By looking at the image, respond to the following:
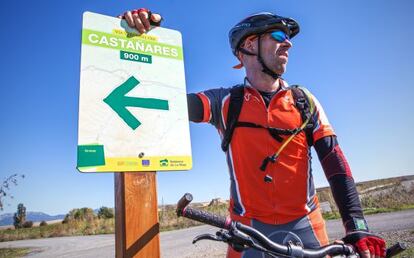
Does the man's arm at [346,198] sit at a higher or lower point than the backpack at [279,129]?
lower

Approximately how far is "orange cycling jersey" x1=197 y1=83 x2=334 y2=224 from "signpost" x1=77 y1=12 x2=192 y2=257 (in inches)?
23.5

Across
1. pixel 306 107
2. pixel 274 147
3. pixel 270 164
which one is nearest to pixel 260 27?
pixel 306 107

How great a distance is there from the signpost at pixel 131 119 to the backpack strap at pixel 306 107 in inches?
43.1

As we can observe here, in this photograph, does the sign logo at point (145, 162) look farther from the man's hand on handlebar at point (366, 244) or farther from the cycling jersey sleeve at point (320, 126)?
the cycling jersey sleeve at point (320, 126)

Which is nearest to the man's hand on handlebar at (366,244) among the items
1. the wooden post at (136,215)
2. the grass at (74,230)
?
the wooden post at (136,215)

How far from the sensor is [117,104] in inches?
75.9

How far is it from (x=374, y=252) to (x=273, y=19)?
86.8 inches

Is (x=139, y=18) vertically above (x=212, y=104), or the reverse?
(x=139, y=18)

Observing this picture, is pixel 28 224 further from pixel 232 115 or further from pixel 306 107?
pixel 306 107

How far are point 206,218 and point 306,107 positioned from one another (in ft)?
5.61

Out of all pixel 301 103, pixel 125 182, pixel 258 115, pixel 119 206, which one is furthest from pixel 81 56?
pixel 301 103

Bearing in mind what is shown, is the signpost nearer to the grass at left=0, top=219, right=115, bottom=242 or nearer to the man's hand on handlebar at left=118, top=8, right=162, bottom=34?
the man's hand on handlebar at left=118, top=8, right=162, bottom=34

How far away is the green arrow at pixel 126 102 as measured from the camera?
75.7 inches

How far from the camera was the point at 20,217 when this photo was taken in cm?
4206
